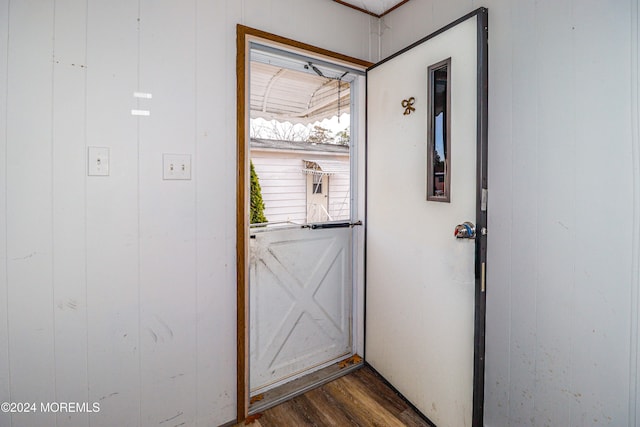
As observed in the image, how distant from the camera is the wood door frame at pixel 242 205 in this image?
1.60 m

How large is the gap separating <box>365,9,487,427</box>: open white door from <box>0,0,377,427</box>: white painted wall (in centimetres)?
84

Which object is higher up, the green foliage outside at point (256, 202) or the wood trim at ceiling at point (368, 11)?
the wood trim at ceiling at point (368, 11)

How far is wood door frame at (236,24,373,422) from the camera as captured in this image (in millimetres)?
1598

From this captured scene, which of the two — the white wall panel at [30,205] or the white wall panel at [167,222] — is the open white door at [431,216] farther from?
the white wall panel at [30,205]

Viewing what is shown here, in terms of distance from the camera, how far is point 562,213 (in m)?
1.23

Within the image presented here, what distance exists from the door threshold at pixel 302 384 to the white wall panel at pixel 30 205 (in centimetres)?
96

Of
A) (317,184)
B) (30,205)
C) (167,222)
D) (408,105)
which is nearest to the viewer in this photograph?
(30,205)

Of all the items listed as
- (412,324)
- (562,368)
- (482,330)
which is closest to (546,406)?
Answer: (562,368)

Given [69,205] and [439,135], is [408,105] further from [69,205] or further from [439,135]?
[69,205]

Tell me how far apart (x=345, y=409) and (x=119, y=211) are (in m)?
1.56

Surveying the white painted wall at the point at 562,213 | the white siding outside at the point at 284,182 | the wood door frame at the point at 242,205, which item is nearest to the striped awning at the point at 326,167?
the white siding outside at the point at 284,182

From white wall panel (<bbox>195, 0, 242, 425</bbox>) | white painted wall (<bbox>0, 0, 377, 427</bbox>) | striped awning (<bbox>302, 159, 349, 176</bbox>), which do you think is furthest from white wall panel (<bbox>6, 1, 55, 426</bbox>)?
striped awning (<bbox>302, 159, 349, 176</bbox>)

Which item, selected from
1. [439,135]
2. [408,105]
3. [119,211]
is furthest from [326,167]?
[119,211]

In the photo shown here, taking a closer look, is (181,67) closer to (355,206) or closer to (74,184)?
(74,184)
